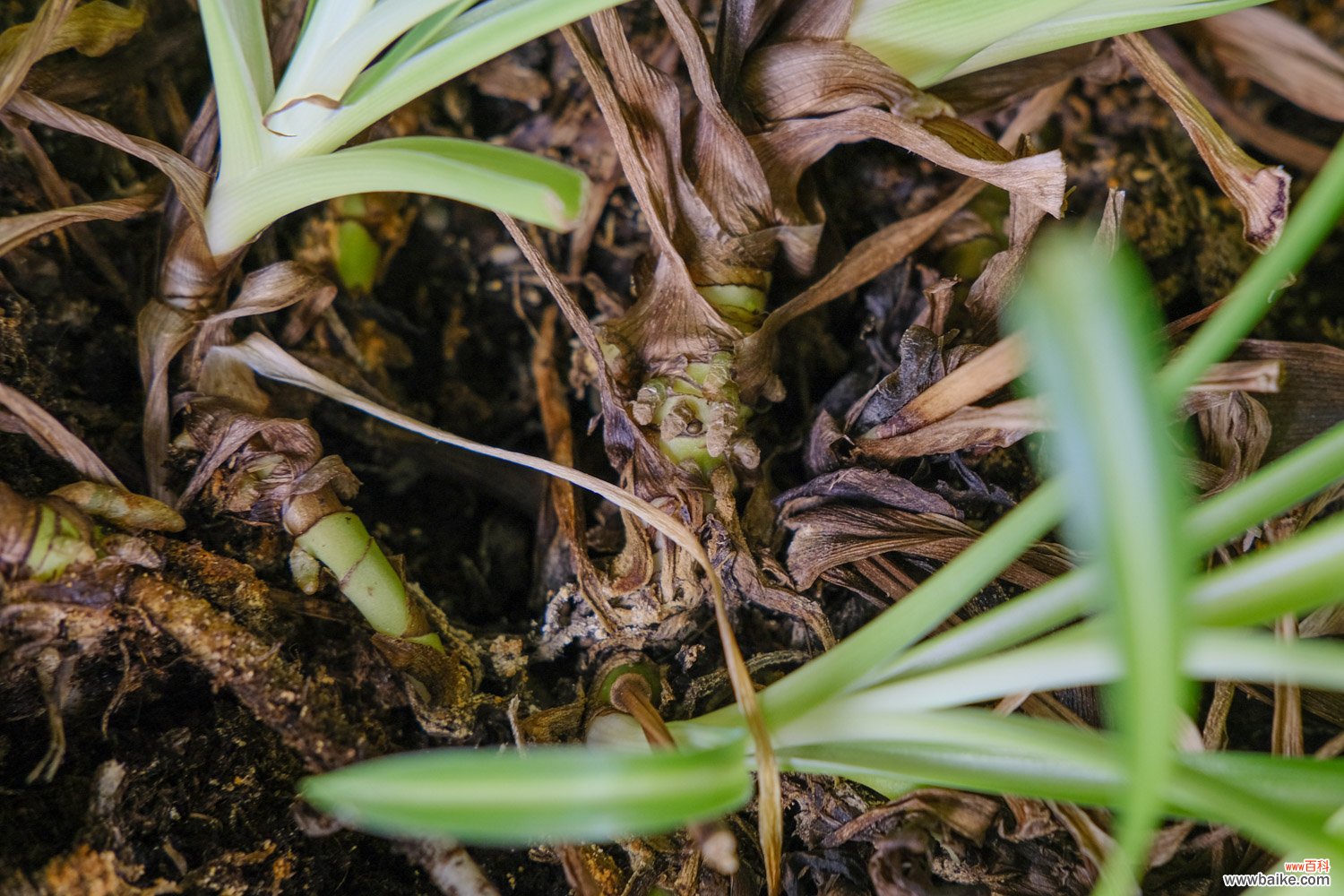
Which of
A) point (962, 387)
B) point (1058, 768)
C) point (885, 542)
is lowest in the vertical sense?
point (1058, 768)

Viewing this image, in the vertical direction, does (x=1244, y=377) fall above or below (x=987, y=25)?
below

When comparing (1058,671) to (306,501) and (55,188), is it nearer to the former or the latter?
(306,501)

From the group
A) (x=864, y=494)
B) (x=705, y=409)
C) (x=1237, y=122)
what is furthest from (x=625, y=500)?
(x=1237, y=122)

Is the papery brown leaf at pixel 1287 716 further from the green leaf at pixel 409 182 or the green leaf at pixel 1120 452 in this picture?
the green leaf at pixel 409 182

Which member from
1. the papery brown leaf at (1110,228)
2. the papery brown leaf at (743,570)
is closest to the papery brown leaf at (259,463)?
the papery brown leaf at (743,570)

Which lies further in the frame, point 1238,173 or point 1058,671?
point 1238,173
